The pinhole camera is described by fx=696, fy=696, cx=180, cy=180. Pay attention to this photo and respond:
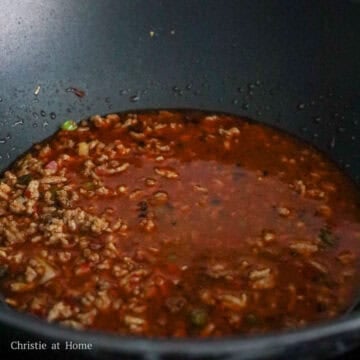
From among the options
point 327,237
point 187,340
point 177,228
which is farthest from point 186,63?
point 187,340

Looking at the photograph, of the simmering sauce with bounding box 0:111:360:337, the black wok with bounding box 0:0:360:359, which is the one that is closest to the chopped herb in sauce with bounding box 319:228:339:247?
the simmering sauce with bounding box 0:111:360:337

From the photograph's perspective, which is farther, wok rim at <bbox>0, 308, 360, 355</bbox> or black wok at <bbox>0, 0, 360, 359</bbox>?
black wok at <bbox>0, 0, 360, 359</bbox>

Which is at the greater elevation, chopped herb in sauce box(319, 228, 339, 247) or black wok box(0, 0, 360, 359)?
black wok box(0, 0, 360, 359)

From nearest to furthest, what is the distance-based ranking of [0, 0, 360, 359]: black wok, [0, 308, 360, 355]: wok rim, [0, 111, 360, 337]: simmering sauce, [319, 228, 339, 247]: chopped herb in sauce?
[0, 308, 360, 355]: wok rim, [0, 111, 360, 337]: simmering sauce, [319, 228, 339, 247]: chopped herb in sauce, [0, 0, 360, 359]: black wok

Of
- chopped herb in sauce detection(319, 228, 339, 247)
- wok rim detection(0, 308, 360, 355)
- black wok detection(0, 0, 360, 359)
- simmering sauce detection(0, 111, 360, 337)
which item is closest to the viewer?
wok rim detection(0, 308, 360, 355)

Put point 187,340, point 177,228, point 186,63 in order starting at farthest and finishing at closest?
1. point 186,63
2. point 177,228
3. point 187,340

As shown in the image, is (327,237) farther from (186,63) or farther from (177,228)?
(186,63)

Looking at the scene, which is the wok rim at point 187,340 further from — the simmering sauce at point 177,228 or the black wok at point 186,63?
the black wok at point 186,63

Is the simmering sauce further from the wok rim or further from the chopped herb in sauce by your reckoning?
the wok rim
